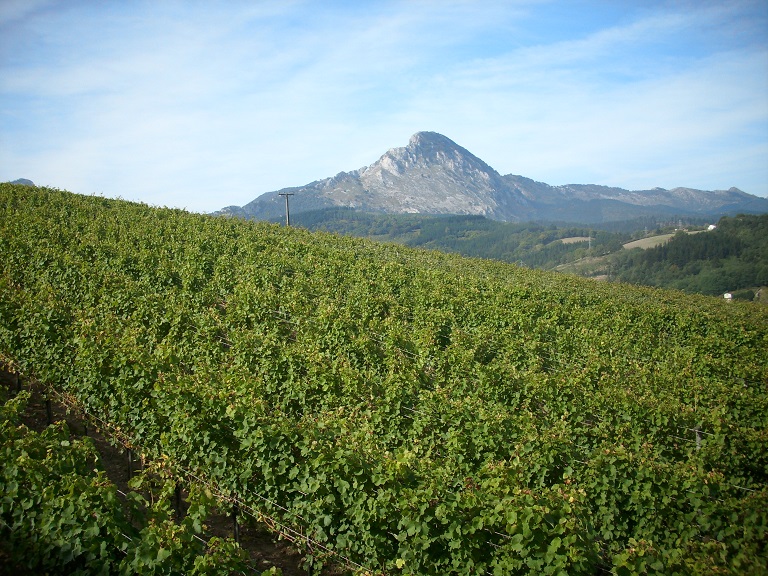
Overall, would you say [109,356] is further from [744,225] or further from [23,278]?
[744,225]

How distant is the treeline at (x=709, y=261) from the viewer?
87.2 m

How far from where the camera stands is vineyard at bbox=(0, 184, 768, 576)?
22.7 feet

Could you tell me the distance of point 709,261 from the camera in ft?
331

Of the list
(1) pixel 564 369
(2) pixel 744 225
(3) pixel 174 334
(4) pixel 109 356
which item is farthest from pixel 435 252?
(2) pixel 744 225

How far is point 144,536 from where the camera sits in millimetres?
5812

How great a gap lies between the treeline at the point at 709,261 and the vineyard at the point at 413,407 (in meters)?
76.9

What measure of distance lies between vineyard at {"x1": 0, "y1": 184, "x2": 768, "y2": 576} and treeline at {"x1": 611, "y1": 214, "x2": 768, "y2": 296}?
76882 millimetres

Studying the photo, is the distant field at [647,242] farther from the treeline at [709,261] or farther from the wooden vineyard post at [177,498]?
the wooden vineyard post at [177,498]

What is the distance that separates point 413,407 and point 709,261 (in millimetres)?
109087

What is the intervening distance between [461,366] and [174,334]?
25.3 feet

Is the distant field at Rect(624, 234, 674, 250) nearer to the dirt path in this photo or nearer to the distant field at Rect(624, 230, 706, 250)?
the distant field at Rect(624, 230, 706, 250)

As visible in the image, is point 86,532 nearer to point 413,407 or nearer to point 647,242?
point 413,407

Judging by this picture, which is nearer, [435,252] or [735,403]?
[735,403]

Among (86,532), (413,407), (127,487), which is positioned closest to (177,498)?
(127,487)
